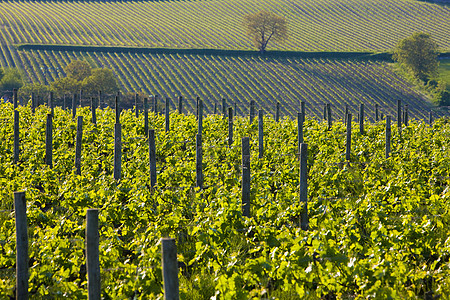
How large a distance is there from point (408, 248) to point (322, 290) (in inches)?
67.2

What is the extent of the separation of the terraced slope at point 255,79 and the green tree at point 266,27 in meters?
7.74

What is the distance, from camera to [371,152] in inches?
562

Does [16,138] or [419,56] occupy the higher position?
[419,56]

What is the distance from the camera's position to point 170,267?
4.05 meters

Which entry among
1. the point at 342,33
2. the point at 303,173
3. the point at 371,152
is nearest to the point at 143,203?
the point at 303,173

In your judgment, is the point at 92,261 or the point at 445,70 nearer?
the point at 92,261

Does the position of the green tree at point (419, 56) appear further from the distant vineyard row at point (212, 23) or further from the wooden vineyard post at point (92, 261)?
the wooden vineyard post at point (92, 261)

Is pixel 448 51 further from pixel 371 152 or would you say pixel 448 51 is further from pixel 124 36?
pixel 371 152

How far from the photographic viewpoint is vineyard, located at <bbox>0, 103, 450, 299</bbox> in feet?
18.0

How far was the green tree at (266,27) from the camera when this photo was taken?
6738cm

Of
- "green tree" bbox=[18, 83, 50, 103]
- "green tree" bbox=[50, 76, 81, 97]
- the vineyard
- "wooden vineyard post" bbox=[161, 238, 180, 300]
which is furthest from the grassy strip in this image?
"wooden vineyard post" bbox=[161, 238, 180, 300]

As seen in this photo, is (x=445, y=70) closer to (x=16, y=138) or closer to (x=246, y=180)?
(x=16, y=138)

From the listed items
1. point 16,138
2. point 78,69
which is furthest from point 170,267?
point 78,69

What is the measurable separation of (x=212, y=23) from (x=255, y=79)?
93.4 feet
